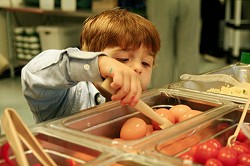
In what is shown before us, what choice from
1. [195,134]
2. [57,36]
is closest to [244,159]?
[195,134]

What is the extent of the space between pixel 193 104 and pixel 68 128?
19.0 inches

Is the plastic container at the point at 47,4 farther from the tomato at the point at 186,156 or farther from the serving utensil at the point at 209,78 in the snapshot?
the tomato at the point at 186,156

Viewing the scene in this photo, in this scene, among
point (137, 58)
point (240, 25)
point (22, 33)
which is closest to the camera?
point (137, 58)

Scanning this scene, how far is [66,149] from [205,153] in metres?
0.29

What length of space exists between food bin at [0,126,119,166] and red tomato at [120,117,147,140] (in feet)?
0.66

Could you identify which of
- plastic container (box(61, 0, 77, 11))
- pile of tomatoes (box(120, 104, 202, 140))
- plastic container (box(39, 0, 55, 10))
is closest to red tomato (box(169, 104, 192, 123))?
pile of tomatoes (box(120, 104, 202, 140))

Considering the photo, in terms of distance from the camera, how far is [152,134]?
0.87 m

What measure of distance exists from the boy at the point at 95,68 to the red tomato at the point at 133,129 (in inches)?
5.1

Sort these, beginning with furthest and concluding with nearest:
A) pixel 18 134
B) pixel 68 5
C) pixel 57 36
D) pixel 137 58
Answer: pixel 57 36 < pixel 68 5 < pixel 137 58 < pixel 18 134

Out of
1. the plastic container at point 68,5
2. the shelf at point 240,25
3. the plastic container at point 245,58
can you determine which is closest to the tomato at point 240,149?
the plastic container at point 245,58

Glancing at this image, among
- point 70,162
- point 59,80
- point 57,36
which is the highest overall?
point 59,80

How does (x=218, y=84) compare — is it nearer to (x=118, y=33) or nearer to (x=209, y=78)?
(x=209, y=78)

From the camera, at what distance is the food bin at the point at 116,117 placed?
0.83 meters

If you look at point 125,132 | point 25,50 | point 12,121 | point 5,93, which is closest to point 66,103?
point 125,132
